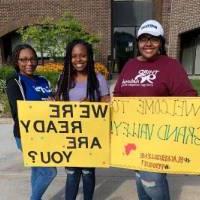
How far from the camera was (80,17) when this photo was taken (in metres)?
→ 15.8

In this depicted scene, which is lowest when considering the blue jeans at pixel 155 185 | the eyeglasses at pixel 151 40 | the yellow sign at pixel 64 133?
the blue jeans at pixel 155 185

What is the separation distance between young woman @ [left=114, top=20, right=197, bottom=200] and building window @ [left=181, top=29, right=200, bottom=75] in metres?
14.1

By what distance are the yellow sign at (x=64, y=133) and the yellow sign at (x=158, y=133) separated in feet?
0.48

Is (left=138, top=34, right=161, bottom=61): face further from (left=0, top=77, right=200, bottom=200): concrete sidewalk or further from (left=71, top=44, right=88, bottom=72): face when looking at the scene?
(left=0, top=77, right=200, bottom=200): concrete sidewalk

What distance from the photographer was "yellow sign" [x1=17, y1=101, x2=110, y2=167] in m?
3.04

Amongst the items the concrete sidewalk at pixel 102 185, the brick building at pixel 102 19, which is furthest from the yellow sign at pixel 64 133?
the brick building at pixel 102 19

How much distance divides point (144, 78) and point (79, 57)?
0.64 m

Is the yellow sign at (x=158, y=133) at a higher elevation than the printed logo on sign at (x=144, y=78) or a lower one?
lower

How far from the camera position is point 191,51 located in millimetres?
16828

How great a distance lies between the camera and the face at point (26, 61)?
3.15m

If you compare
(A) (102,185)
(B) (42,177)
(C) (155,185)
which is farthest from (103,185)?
(C) (155,185)

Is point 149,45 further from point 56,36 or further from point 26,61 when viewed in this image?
point 56,36

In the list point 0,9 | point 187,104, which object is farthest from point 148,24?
point 0,9

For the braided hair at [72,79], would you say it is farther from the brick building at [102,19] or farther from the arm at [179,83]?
the brick building at [102,19]
